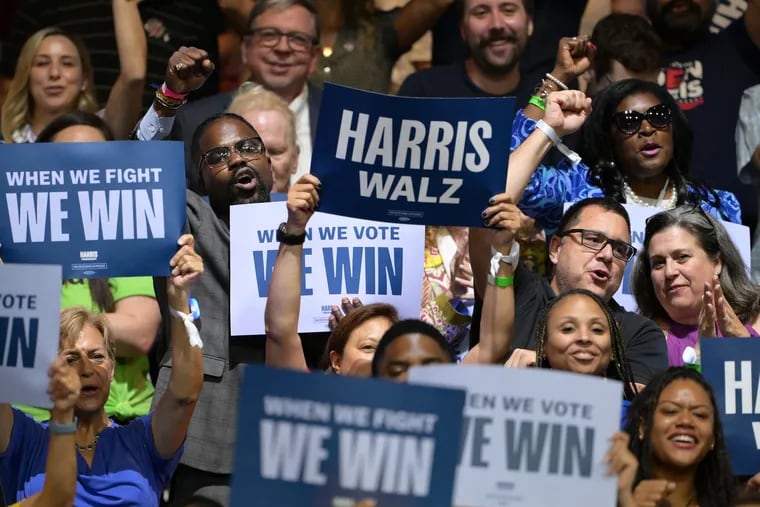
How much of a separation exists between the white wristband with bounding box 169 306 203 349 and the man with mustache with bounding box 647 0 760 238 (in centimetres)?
323

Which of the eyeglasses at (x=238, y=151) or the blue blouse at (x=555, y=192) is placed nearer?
the eyeglasses at (x=238, y=151)

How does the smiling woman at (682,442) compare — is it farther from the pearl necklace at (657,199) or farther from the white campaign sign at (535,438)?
the pearl necklace at (657,199)

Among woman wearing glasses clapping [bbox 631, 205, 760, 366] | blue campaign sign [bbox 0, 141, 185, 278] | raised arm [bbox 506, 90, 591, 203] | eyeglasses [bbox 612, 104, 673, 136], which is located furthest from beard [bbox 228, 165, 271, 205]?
eyeglasses [bbox 612, 104, 673, 136]

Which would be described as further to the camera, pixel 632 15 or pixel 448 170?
pixel 632 15

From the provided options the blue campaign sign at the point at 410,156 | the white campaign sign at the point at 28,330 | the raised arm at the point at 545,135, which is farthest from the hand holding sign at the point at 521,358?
the white campaign sign at the point at 28,330

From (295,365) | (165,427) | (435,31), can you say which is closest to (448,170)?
(295,365)

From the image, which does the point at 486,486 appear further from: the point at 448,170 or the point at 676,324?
the point at 676,324

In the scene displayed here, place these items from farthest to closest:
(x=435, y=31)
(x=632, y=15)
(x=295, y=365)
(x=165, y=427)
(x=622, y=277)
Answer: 1. (x=435, y=31)
2. (x=632, y=15)
3. (x=622, y=277)
4. (x=295, y=365)
5. (x=165, y=427)

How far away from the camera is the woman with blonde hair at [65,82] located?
880cm

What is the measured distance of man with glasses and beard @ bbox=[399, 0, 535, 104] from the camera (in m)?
8.75

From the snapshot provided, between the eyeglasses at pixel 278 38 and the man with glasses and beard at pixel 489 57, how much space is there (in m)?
0.58

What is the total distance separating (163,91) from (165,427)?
157 cm

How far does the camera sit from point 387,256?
7.21m

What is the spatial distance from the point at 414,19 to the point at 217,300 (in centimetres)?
257
